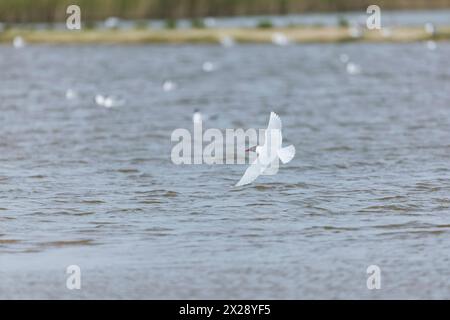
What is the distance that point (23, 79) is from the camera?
2819cm

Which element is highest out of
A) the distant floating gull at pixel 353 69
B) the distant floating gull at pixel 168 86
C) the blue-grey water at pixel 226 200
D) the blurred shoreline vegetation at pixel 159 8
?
the blurred shoreline vegetation at pixel 159 8

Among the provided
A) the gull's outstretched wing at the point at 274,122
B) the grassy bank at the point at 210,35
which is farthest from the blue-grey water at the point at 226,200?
the grassy bank at the point at 210,35

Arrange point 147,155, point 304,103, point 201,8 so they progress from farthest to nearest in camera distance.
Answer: point 201,8, point 304,103, point 147,155

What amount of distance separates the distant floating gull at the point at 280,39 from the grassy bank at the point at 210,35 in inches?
7.4

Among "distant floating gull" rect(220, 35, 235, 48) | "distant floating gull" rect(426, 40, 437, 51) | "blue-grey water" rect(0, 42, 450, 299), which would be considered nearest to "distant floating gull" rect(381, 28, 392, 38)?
"distant floating gull" rect(426, 40, 437, 51)

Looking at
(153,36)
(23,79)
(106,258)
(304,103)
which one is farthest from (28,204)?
(153,36)

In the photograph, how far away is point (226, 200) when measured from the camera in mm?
12281

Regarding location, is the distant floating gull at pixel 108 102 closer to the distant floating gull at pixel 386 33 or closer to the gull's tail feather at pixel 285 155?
the gull's tail feather at pixel 285 155

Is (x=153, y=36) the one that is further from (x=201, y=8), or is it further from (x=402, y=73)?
(x=402, y=73)

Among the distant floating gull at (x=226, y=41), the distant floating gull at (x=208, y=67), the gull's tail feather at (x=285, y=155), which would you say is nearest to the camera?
the gull's tail feather at (x=285, y=155)

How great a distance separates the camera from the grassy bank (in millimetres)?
37094

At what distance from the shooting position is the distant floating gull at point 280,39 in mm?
36438

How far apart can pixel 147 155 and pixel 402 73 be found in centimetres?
1391

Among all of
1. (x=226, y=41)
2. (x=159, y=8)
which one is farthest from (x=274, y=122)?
(x=159, y=8)
